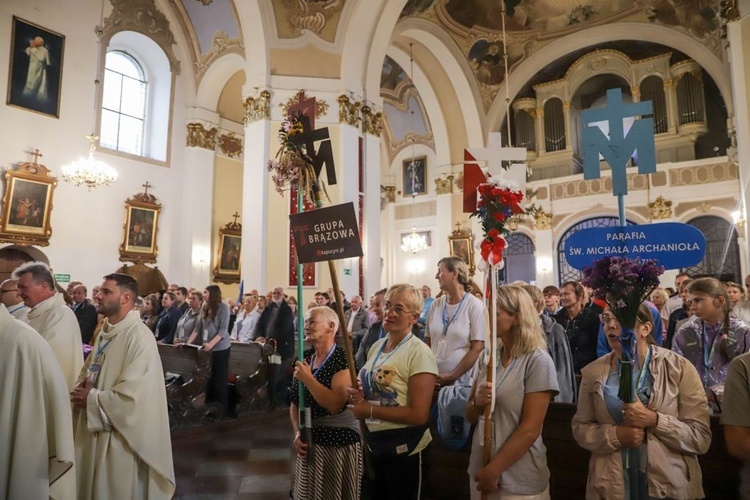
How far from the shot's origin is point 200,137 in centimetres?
1351

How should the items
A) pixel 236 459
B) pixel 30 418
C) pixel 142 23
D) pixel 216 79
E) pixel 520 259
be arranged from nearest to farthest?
1. pixel 30 418
2. pixel 236 459
3. pixel 142 23
4. pixel 216 79
5. pixel 520 259

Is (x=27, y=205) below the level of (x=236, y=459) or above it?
above

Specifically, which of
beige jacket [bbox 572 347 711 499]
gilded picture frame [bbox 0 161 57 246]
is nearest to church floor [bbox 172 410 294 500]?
beige jacket [bbox 572 347 711 499]

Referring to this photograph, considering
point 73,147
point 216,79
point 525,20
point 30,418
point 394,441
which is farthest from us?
point 525,20

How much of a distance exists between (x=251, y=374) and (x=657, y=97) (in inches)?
565

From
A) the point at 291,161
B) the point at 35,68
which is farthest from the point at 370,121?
the point at 291,161

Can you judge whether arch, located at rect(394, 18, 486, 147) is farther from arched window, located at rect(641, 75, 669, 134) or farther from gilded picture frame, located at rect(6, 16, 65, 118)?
gilded picture frame, located at rect(6, 16, 65, 118)

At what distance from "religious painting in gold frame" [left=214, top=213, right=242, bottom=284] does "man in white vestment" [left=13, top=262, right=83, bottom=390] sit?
34.5ft

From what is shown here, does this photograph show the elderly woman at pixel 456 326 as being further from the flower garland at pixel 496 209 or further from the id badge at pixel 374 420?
the flower garland at pixel 496 209

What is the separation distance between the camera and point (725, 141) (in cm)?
1481

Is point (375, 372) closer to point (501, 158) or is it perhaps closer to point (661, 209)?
point (501, 158)

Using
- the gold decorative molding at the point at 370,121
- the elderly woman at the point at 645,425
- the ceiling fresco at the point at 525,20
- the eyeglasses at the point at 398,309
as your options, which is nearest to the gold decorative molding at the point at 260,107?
the gold decorative molding at the point at 370,121

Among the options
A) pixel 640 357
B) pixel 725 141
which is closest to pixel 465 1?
pixel 725 141

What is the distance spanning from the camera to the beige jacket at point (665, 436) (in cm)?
203
